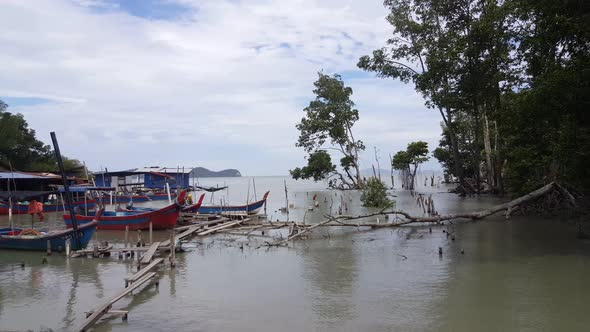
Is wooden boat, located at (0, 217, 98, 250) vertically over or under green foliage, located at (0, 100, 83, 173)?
under

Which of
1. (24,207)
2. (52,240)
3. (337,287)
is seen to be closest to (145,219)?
(52,240)

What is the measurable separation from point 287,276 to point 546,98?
8.07 meters

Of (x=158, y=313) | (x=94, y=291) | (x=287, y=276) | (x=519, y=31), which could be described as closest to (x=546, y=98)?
(x=519, y=31)

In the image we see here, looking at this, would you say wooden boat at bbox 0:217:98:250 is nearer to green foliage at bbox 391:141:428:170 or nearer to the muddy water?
the muddy water

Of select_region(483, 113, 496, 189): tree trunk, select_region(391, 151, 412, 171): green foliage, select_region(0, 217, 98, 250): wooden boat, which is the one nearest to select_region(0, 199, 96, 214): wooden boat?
select_region(0, 217, 98, 250): wooden boat

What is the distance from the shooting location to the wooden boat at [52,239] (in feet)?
47.1

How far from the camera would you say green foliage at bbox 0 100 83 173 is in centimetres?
4091

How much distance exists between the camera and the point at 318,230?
1827 cm

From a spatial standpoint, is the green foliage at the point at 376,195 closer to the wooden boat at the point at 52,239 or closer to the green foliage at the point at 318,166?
the wooden boat at the point at 52,239

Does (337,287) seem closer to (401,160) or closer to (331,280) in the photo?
(331,280)

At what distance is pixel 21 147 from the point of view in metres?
42.8

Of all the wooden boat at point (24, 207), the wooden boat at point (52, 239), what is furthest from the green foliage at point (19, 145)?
the wooden boat at point (52, 239)

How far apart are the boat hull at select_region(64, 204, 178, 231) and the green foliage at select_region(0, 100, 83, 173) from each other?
22227 millimetres

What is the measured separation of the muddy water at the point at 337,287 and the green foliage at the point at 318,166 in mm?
30920
